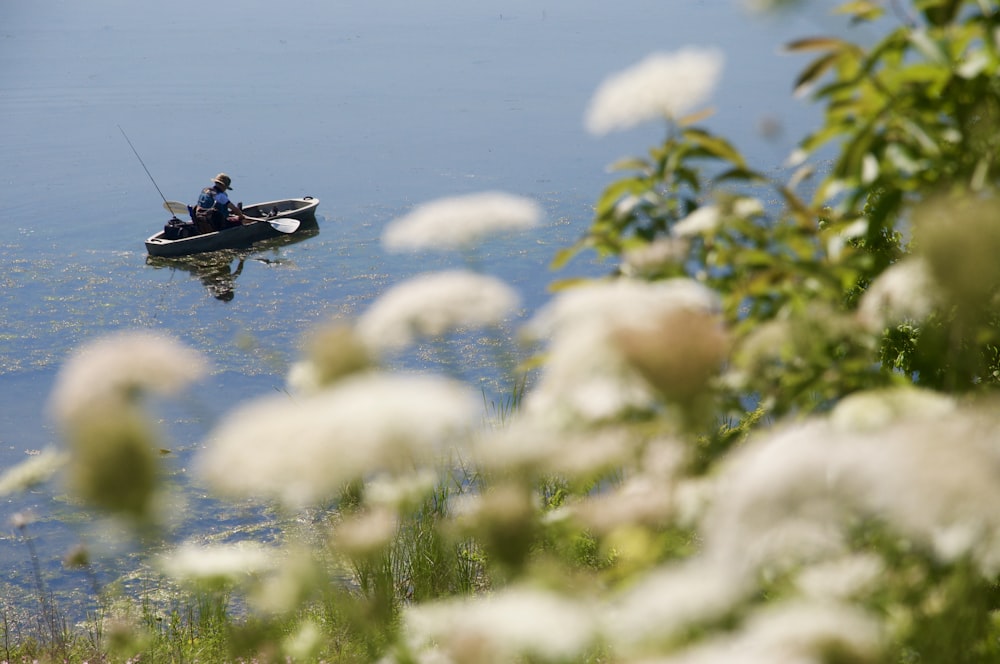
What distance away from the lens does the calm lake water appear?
10.8 metres

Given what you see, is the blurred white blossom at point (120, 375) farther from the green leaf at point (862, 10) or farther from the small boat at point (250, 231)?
the small boat at point (250, 231)

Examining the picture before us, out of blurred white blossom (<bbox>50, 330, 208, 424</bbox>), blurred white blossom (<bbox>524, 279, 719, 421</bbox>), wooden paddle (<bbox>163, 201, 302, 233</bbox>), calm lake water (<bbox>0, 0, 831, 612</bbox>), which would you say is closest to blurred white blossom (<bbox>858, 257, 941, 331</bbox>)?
blurred white blossom (<bbox>524, 279, 719, 421</bbox>)

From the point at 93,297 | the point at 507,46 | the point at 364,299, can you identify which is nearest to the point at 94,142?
the point at 93,297

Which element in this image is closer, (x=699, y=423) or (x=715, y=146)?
(x=699, y=423)

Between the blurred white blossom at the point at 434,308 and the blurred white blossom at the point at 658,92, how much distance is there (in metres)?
0.36

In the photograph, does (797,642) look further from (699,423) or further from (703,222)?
(703,222)

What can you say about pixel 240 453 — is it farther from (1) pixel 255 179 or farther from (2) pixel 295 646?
(1) pixel 255 179

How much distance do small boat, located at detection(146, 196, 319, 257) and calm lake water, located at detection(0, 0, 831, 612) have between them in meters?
0.31

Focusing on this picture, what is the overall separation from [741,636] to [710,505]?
0.31 metres

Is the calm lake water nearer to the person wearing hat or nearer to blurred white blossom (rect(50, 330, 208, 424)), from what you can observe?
blurred white blossom (rect(50, 330, 208, 424))

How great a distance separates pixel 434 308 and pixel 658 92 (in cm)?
52

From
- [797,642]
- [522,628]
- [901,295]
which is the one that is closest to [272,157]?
[901,295]

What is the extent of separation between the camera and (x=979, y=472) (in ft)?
2.64

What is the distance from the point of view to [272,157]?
21062 millimetres
